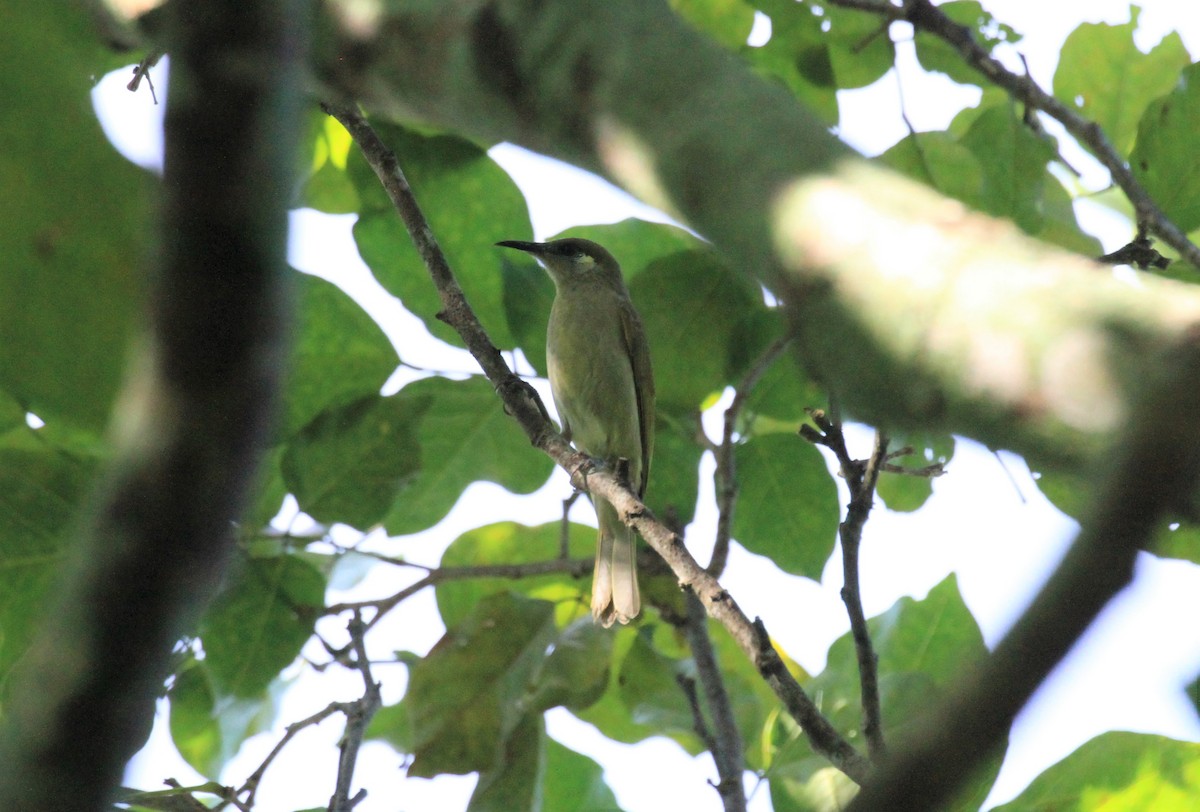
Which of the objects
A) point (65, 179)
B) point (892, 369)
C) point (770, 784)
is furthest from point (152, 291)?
point (770, 784)

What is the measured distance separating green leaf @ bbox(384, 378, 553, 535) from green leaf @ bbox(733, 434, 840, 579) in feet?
2.73

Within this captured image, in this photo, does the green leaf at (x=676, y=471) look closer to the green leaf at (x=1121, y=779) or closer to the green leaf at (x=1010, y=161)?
the green leaf at (x=1010, y=161)

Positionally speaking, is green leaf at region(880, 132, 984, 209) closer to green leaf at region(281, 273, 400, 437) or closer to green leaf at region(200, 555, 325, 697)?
green leaf at region(281, 273, 400, 437)

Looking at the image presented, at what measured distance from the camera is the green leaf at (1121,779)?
288 cm

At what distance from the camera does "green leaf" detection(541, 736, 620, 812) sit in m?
3.93

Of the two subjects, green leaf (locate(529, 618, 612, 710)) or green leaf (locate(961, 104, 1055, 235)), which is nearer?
green leaf (locate(529, 618, 612, 710))

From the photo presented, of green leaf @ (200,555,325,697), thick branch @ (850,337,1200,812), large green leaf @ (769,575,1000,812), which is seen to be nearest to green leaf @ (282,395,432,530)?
green leaf @ (200,555,325,697)

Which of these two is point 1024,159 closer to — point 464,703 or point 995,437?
point 464,703

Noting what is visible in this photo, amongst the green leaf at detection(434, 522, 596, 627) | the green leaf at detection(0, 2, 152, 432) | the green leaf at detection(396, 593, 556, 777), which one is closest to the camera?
the green leaf at detection(0, 2, 152, 432)

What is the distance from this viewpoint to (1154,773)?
2912 mm

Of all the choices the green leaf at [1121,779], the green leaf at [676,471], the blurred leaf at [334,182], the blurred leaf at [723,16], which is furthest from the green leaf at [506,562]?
the blurred leaf at [723,16]

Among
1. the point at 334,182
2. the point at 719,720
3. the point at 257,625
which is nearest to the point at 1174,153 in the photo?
the point at 719,720

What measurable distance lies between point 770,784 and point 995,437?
2.73 metres

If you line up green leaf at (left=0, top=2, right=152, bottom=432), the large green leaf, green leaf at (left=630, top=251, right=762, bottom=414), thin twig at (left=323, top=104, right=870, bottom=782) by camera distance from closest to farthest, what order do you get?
green leaf at (left=0, top=2, right=152, bottom=432)
thin twig at (left=323, top=104, right=870, bottom=782)
the large green leaf
green leaf at (left=630, top=251, right=762, bottom=414)
